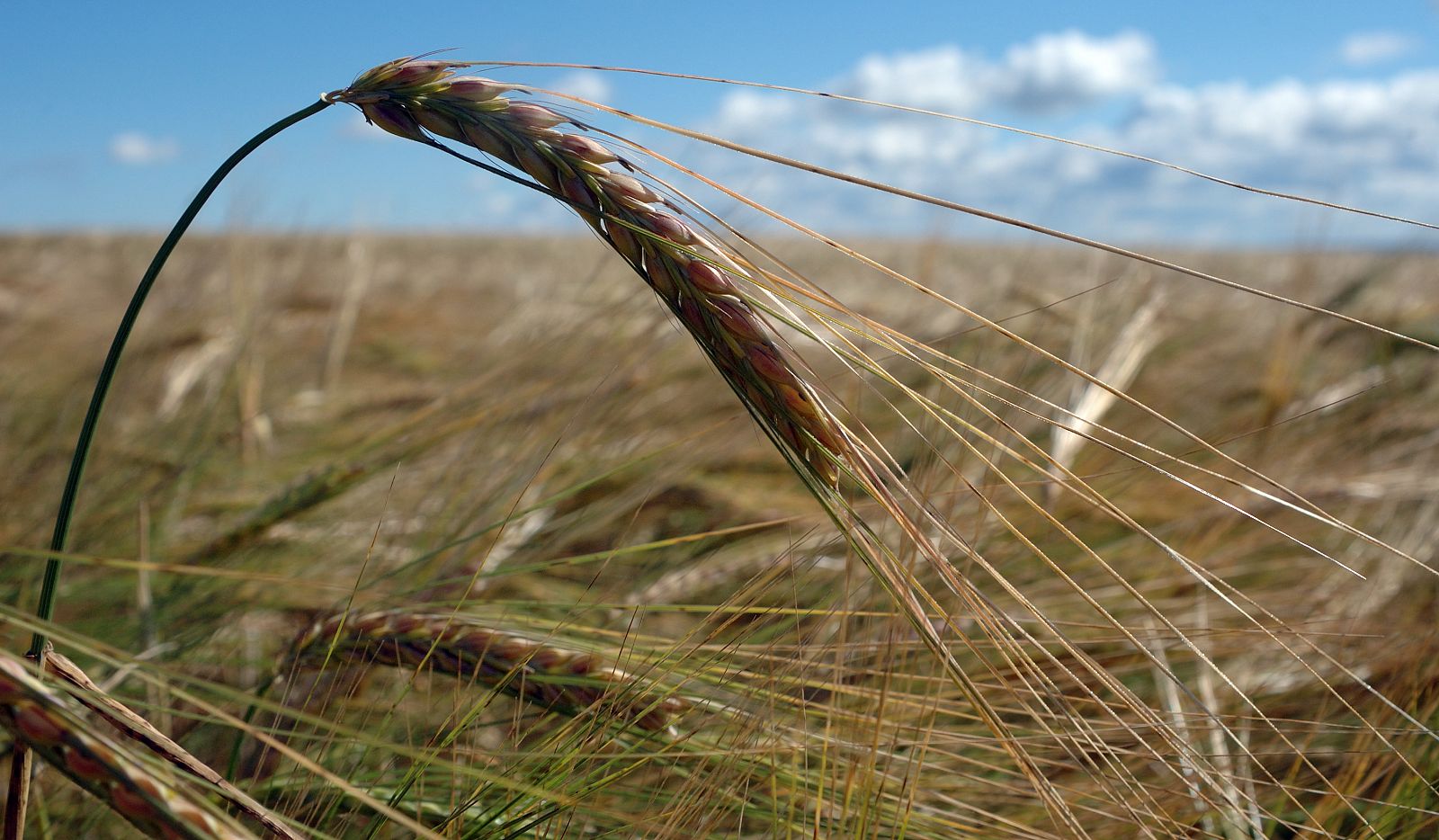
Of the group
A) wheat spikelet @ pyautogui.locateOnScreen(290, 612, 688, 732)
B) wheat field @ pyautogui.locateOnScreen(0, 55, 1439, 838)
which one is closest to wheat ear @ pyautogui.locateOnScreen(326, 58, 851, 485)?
wheat field @ pyautogui.locateOnScreen(0, 55, 1439, 838)

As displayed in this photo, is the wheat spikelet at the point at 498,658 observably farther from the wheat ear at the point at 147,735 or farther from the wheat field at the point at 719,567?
the wheat ear at the point at 147,735

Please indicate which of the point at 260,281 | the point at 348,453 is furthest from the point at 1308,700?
the point at 260,281

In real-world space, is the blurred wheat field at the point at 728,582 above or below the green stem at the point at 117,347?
below

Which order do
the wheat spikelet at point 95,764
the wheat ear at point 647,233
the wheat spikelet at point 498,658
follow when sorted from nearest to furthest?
the wheat spikelet at point 95,764, the wheat ear at point 647,233, the wheat spikelet at point 498,658

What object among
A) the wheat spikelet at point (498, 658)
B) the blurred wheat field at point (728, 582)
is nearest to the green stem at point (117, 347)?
the blurred wheat field at point (728, 582)

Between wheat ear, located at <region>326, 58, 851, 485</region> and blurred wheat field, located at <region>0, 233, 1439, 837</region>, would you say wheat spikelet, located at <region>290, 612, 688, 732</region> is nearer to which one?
blurred wheat field, located at <region>0, 233, 1439, 837</region>

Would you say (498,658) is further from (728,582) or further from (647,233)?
(728,582)

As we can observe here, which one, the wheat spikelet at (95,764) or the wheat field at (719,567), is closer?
the wheat spikelet at (95,764)
